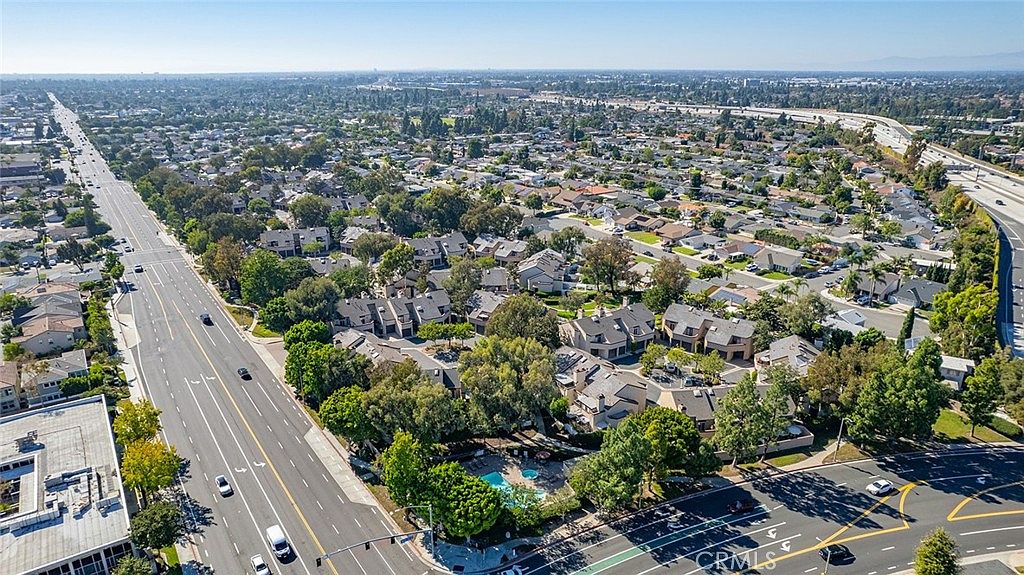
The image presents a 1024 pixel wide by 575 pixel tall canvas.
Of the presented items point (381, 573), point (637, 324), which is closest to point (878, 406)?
point (637, 324)

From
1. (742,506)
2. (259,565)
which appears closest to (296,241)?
(259,565)

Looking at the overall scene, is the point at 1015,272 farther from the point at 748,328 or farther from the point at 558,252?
the point at 558,252

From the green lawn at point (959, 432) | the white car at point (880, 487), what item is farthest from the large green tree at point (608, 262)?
the white car at point (880, 487)

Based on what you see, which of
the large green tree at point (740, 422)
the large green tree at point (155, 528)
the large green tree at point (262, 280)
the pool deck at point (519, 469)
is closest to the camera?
the large green tree at point (155, 528)

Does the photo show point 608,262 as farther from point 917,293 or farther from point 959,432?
point 959,432

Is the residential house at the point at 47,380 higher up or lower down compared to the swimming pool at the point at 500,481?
higher up

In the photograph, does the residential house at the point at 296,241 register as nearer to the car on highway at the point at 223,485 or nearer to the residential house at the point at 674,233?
the residential house at the point at 674,233

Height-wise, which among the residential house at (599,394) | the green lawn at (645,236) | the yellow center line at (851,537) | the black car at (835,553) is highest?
the green lawn at (645,236)
